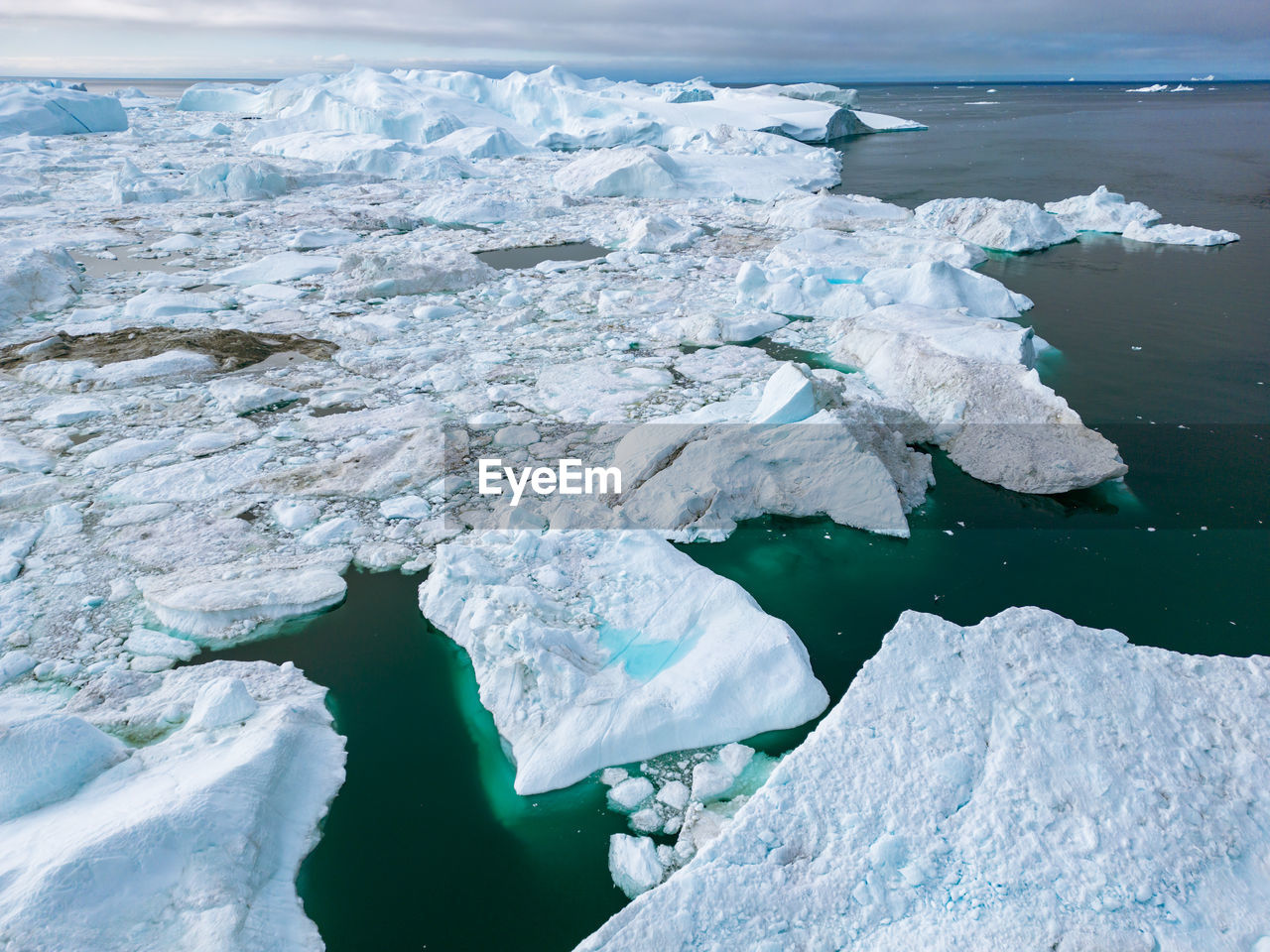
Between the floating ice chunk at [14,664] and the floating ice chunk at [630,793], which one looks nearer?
the floating ice chunk at [630,793]

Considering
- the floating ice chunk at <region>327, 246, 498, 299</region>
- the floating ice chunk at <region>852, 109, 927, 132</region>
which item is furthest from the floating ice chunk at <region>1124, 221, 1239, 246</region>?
the floating ice chunk at <region>852, 109, 927, 132</region>

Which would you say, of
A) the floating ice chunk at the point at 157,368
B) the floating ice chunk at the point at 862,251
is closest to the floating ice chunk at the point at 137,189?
the floating ice chunk at the point at 157,368

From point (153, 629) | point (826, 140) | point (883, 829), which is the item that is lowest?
point (153, 629)

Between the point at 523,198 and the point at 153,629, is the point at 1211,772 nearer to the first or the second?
the point at 153,629

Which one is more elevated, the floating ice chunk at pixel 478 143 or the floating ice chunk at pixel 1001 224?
the floating ice chunk at pixel 478 143

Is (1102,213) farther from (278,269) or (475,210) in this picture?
(278,269)

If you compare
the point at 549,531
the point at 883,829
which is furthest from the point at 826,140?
the point at 883,829

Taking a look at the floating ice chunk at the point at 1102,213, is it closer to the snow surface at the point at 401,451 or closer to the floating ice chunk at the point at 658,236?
the snow surface at the point at 401,451
